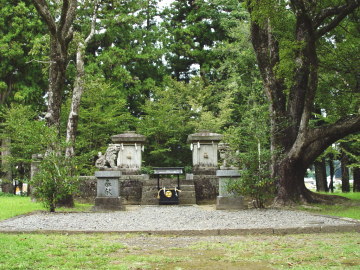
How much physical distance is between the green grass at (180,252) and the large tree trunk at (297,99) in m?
5.55

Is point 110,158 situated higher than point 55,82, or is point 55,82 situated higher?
point 55,82

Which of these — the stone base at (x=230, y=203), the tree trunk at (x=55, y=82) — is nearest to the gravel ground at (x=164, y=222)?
the stone base at (x=230, y=203)

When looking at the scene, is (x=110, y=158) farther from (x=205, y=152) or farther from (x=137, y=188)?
(x=205, y=152)

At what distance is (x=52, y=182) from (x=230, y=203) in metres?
5.07

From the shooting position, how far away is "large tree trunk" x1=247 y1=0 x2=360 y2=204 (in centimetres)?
1201

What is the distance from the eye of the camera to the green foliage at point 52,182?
10.9 meters

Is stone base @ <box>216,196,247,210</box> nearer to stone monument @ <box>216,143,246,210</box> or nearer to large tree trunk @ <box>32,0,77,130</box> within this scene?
stone monument @ <box>216,143,246,210</box>

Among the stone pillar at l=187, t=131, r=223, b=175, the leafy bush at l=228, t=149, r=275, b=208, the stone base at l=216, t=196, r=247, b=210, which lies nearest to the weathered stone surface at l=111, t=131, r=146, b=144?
the stone pillar at l=187, t=131, r=223, b=175

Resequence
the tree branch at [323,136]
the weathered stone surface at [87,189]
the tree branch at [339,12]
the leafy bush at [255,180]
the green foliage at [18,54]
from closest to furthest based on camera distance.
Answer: the tree branch at [339,12]
the leafy bush at [255,180]
the tree branch at [323,136]
the weathered stone surface at [87,189]
the green foliage at [18,54]

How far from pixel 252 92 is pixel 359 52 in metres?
9.89

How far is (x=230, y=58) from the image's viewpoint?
25797 mm

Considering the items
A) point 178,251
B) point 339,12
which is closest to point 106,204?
point 178,251

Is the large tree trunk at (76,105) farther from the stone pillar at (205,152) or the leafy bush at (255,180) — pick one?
the leafy bush at (255,180)

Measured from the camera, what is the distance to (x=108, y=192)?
12.4 meters
